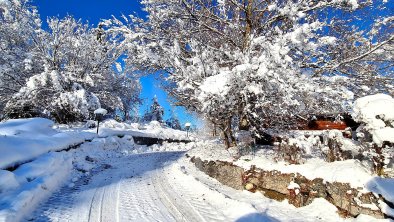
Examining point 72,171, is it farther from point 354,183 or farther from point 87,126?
point 87,126

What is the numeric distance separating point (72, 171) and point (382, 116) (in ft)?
29.1

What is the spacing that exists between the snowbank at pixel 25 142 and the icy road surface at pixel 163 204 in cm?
139

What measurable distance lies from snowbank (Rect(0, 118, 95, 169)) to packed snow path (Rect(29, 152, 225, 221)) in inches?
55.8

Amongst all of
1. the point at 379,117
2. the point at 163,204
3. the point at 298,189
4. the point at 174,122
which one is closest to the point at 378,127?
the point at 379,117

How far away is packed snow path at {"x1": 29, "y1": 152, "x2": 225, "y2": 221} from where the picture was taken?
5.87m

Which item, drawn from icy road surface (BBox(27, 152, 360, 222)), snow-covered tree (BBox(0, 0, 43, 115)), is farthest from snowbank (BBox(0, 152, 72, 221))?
snow-covered tree (BBox(0, 0, 43, 115))

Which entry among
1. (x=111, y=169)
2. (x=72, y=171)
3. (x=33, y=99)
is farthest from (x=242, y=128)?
(x=33, y=99)

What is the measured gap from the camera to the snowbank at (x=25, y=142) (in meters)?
7.75

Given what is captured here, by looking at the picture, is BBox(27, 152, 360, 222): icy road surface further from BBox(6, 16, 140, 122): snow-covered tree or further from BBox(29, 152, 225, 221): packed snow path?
BBox(6, 16, 140, 122): snow-covered tree

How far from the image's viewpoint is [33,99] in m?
22.7

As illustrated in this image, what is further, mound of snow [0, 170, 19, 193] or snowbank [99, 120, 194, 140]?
snowbank [99, 120, 194, 140]

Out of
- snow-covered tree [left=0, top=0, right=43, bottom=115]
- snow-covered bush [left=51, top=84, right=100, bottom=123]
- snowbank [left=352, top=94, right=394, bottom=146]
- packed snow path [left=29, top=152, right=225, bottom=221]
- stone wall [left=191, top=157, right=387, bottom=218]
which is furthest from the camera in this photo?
snow-covered tree [left=0, top=0, right=43, bottom=115]

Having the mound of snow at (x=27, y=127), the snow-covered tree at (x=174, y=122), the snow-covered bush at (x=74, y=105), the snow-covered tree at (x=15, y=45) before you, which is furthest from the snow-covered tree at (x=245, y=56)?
the snow-covered tree at (x=174, y=122)

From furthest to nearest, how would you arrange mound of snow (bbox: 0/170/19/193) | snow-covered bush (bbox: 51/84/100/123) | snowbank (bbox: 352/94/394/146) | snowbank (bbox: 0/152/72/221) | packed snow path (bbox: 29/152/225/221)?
snow-covered bush (bbox: 51/84/100/123), mound of snow (bbox: 0/170/19/193), packed snow path (bbox: 29/152/225/221), snowbank (bbox: 352/94/394/146), snowbank (bbox: 0/152/72/221)
